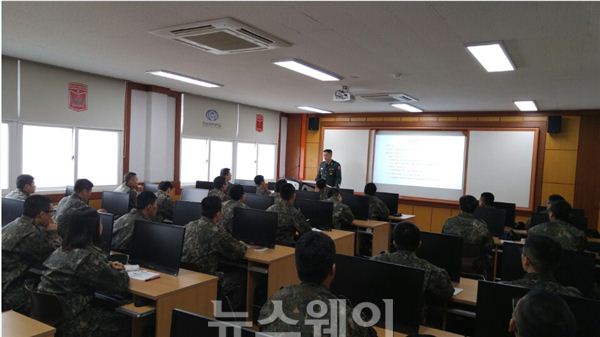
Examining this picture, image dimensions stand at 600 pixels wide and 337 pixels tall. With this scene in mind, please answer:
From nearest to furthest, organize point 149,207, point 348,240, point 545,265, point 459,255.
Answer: point 545,265, point 459,255, point 149,207, point 348,240

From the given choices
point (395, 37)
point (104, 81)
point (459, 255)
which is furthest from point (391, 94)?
point (104, 81)

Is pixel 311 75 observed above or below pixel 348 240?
above

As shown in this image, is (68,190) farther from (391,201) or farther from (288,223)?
(391,201)

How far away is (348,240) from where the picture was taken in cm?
522

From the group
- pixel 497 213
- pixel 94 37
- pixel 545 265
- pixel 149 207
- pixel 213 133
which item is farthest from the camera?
pixel 213 133

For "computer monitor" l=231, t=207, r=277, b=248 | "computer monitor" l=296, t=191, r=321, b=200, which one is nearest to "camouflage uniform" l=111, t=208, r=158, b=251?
"computer monitor" l=231, t=207, r=277, b=248

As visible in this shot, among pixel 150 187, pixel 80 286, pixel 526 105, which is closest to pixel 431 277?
pixel 80 286

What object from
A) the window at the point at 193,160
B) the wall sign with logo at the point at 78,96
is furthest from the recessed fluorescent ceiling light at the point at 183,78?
the window at the point at 193,160

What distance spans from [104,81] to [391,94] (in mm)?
4895

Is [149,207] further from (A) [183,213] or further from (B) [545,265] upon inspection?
(B) [545,265]

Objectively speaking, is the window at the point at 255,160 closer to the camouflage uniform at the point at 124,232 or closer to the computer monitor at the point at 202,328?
the camouflage uniform at the point at 124,232

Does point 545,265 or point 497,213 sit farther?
point 497,213

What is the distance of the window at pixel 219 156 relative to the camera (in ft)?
30.3

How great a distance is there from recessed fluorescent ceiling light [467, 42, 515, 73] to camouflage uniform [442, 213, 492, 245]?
5.58ft
